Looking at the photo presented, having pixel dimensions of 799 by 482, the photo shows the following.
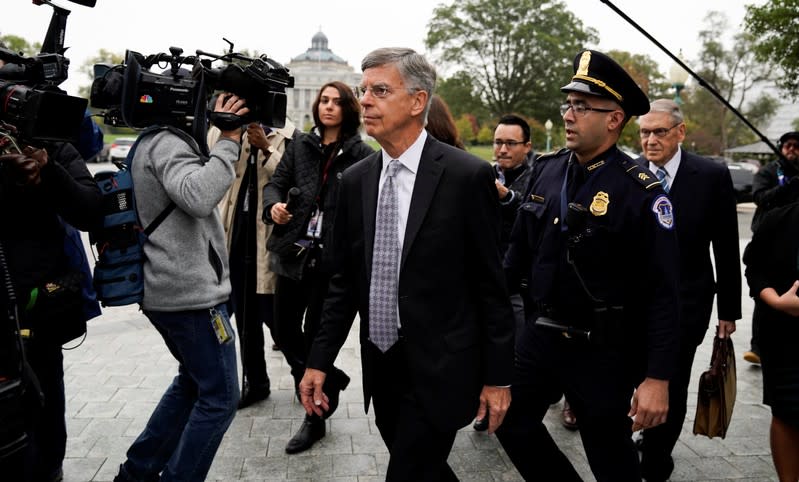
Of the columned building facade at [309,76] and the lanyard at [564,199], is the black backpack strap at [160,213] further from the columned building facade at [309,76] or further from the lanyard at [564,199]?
the columned building facade at [309,76]

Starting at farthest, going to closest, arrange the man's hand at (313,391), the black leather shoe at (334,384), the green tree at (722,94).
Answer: the green tree at (722,94), the black leather shoe at (334,384), the man's hand at (313,391)

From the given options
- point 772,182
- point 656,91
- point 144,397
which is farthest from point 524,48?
point 144,397

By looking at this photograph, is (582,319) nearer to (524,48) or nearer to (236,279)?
(236,279)

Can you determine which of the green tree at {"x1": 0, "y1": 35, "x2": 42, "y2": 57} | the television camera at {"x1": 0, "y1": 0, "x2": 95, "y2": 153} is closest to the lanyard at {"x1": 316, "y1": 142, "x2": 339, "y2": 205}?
the television camera at {"x1": 0, "y1": 0, "x2": 95, "y2": 153}

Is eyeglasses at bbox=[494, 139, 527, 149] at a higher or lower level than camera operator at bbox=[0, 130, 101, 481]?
higher

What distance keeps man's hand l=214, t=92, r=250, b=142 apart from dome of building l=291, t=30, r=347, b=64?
143185 mm

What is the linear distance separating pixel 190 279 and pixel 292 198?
4.52 feet

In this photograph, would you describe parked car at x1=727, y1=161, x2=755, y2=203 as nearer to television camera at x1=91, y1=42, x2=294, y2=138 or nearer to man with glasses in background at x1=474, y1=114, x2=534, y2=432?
man with glasses in background at x1=474, y1=114, x2=534, y2=432

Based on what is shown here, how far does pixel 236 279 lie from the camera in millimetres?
4785

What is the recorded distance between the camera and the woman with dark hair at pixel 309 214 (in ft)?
13.9

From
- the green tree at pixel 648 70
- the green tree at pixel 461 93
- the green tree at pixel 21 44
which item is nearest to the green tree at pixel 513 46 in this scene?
the green tree at pixel 461 93

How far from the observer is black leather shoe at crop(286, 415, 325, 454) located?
4020mm

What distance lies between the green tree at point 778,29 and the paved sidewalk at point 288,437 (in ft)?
30.0

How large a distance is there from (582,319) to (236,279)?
2.73 metres
